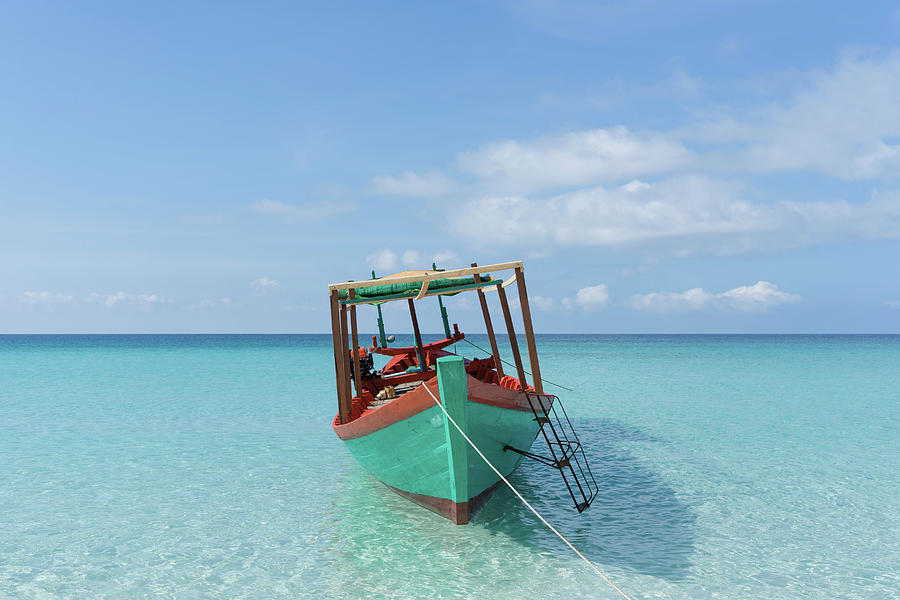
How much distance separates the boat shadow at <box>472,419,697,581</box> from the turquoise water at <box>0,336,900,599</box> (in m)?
0.04

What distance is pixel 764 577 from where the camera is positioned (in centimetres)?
693

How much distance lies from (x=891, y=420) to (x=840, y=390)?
815cm

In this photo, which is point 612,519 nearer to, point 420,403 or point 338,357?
point 420,403

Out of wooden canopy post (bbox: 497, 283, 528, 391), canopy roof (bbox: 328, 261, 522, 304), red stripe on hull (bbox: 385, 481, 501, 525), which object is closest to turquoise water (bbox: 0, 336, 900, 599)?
red stripe on hull (bbox: 385, 481, 501, 525)

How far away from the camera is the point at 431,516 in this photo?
8.77 metres

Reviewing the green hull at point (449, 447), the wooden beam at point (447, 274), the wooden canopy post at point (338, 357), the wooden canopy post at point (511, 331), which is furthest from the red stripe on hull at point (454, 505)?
the wooden beam at point (447, 274)

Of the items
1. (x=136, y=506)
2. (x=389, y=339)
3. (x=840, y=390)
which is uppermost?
(x=389, y=339)

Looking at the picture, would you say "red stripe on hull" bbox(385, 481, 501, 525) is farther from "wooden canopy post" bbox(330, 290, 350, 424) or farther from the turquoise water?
"wooden canopy post" bbox(330, 290, 350, 424)

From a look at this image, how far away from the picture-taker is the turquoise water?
690 cm

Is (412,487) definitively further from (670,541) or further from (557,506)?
(670,541)

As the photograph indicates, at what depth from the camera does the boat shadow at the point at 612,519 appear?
7449 mm

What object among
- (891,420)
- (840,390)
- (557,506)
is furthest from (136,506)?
(840,390)

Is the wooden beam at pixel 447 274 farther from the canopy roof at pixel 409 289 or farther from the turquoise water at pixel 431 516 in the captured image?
the turquoise water at pixel 431 516

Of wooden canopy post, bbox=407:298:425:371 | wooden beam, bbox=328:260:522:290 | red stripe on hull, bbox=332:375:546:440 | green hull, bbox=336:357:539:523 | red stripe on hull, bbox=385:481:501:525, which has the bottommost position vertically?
red stripe on hull, bbox=385:481:501:525
